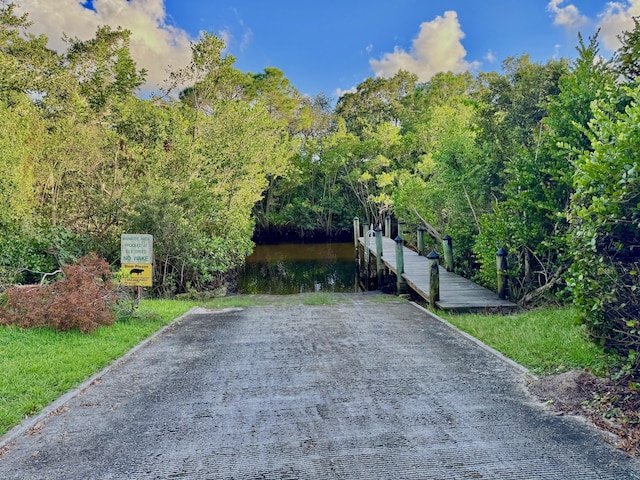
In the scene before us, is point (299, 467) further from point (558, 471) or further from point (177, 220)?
point (177, 220)

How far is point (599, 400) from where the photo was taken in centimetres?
372

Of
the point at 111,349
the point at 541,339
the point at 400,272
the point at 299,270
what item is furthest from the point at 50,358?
the point at 299,270

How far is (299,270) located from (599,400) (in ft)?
58.6

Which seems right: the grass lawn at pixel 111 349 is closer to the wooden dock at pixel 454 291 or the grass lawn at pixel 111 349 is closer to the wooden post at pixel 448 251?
the wooden dock at pixel 454 291

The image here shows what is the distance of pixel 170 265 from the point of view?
512 inches

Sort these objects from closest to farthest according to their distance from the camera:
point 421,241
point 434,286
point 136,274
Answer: point 136,274, point 434,286, point 421,241

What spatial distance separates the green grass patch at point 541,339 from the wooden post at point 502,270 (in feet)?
3.39

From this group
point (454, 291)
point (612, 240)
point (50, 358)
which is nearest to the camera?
point (612, 240)

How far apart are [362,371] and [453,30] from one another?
17089 millimetres

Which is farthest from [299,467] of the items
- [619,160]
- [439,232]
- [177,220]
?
[439,232]

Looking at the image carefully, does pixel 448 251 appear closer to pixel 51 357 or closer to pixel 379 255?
pixel 379 255

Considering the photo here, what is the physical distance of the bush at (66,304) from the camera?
6.41 metres

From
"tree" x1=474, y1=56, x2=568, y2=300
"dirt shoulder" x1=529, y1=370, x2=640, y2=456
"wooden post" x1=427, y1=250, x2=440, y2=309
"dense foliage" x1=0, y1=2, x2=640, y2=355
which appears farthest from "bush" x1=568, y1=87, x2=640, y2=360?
"wooden post" x1=427, y1=250, x2=440, y2=309

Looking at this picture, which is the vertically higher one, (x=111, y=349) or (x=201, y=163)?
(x=201, y=163)
